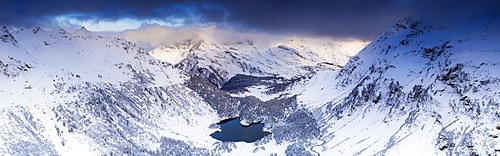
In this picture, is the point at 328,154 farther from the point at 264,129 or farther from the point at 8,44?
the point at 8,44

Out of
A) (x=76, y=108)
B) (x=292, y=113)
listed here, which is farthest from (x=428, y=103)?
(x=76, y=108)

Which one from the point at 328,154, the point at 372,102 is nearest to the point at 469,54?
the point at 372,102

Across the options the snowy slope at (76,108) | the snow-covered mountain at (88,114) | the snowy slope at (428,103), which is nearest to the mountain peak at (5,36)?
the snowy slope at (76,108)

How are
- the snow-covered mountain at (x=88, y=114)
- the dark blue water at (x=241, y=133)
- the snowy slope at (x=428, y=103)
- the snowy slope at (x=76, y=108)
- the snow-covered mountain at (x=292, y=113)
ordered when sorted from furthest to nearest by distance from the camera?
the dark blue water at (x=241, y=133) < the snow-covered mountain at (x=88, y=114) < the snowy slope at (x=76, y=108) < the snow-covered mountain at (x=292, y=113) < the snowy slope at (x=428, y=103)

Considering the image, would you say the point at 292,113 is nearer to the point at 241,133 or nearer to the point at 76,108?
the point at 241,133

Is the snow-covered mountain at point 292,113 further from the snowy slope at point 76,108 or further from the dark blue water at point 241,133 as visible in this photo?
the dark blue water at point 241,133
